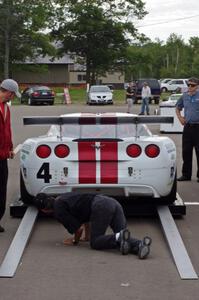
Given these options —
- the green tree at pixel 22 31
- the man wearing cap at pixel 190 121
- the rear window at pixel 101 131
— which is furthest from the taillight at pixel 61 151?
the green tree at pixel 22 31

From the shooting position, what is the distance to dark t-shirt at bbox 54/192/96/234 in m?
6.60

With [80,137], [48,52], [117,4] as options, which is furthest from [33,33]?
[80,137]

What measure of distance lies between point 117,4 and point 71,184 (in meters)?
67.7

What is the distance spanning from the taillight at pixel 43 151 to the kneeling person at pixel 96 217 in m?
0.93

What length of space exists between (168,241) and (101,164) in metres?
1.32

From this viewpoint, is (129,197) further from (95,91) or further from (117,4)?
(117,4)

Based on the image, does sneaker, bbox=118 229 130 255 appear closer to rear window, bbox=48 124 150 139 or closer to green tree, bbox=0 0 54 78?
rear window, bbox=48 124 150 139

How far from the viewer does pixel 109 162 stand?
7547 millimetres

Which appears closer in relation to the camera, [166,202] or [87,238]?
[87,238]

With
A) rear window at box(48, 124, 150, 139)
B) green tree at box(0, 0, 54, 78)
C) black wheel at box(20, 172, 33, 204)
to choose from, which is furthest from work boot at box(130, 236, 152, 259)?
green tree at box(0, 0, 54, 78)

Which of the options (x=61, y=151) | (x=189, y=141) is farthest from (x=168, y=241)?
(x=189, y=141)

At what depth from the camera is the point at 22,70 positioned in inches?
3118

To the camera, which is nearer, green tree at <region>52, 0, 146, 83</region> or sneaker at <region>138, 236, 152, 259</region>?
sneaker at <region>138, 236, 152, 259</region>

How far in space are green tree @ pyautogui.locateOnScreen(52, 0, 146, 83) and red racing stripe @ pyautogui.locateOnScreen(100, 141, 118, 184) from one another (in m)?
63.4
